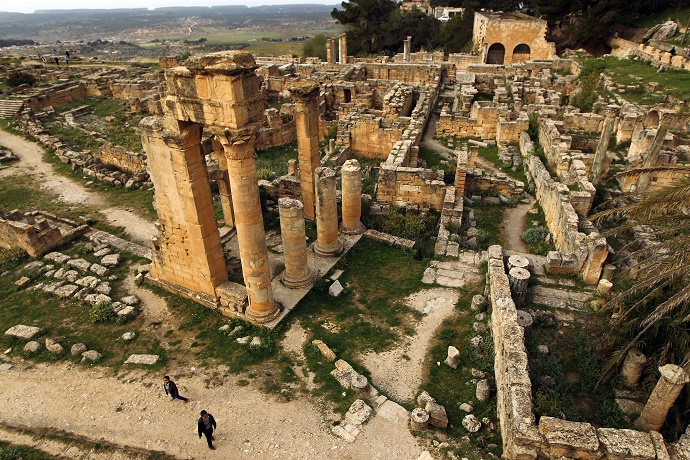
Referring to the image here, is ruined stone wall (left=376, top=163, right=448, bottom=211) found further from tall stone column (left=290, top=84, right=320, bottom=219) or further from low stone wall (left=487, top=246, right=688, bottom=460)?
low stone wall (left=487, top=246, right=688, bottom=460)

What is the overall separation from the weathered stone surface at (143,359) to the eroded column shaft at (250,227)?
7.85ft

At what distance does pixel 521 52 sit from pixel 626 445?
45534 mm

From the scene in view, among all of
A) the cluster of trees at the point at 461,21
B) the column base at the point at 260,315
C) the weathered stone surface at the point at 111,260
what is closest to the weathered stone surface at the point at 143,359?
the column base at the point at 260,315

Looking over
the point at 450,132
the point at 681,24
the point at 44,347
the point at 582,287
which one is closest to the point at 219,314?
the point at 44,347

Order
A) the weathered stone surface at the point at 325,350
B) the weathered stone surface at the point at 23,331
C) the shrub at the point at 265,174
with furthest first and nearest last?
the shrub at the point at 265,174
the weathered stone surface at the point at 23,331
the weathered stone surface at the point at 325,350

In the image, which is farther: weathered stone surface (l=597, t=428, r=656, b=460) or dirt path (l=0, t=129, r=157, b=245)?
dirt path (l=0, t=129, r=157, b=245)

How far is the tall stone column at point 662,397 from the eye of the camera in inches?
275

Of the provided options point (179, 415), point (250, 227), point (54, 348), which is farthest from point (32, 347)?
point (250, 227)

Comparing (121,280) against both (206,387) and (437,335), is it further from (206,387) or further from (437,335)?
(437,335)

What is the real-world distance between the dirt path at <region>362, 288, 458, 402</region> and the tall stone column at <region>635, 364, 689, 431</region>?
415 cm

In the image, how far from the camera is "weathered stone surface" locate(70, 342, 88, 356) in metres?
10.5

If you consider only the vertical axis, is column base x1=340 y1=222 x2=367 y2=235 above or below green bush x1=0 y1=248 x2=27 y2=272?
above

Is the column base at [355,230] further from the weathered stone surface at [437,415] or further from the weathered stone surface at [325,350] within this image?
the weathered stone surface at [437,415]

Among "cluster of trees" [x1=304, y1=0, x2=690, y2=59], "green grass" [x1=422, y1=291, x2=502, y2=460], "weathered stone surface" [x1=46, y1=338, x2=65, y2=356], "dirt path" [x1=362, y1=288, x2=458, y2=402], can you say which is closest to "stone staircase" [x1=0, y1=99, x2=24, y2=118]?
"weathered stone surface" [x1=46, y1=338, x2=65, y2=356]
